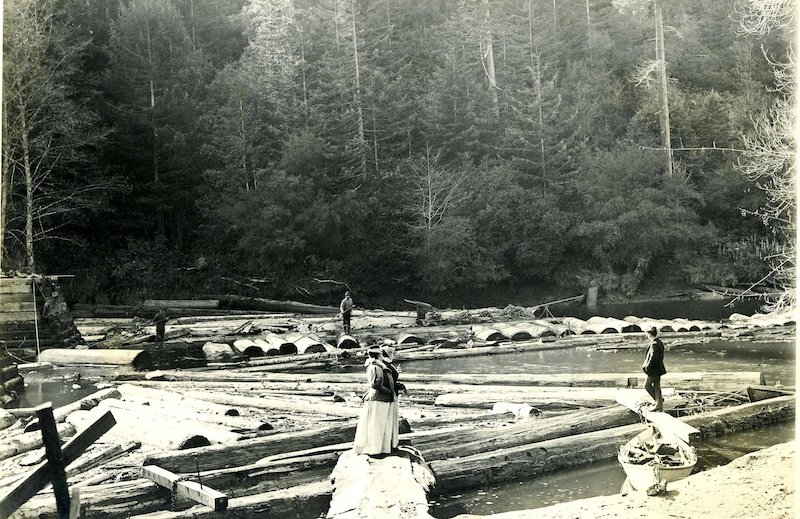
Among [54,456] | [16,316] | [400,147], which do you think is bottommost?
[54,456]

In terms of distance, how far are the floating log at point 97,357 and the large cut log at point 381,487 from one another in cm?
338

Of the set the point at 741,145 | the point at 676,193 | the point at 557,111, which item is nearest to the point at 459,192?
the point at 557,111

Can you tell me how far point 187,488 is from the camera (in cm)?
573

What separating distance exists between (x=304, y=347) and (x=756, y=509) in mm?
4978

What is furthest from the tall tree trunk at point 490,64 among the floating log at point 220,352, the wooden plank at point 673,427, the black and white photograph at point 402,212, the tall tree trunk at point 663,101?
the floating log at point 220,352

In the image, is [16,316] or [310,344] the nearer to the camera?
[16,316]

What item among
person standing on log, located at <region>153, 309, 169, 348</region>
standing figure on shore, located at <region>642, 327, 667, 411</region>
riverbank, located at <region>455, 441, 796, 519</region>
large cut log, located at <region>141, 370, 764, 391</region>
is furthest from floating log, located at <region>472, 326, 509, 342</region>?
person standing on log, located at <region>153, 309, 169, 348</region>

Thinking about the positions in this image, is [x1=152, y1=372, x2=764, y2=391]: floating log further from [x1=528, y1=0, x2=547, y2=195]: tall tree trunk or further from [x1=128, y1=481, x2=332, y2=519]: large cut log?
[x1=128, y1=481, x2=332, y2=519]: large cut log

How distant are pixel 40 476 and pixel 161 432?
2.09 meters

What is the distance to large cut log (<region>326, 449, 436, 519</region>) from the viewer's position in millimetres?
5555

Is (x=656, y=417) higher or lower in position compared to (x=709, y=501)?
higher

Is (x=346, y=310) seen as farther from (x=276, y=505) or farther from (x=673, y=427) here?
(x=673, y=427)

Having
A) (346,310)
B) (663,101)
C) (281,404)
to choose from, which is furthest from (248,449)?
(663,101)

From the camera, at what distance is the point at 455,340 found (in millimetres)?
8812
